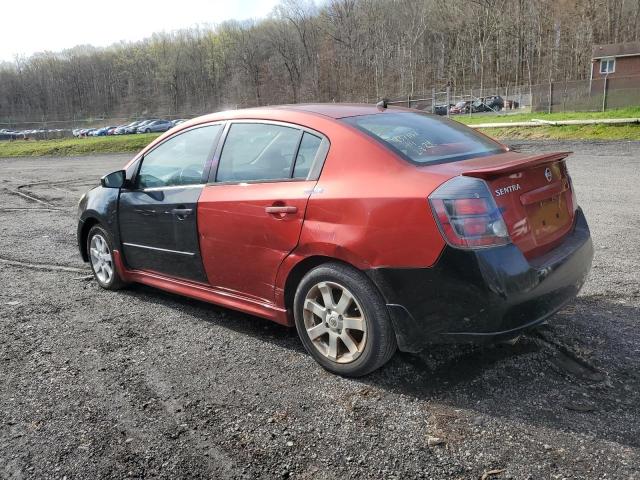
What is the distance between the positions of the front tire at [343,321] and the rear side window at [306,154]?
0.65 metres

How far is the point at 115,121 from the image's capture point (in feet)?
228

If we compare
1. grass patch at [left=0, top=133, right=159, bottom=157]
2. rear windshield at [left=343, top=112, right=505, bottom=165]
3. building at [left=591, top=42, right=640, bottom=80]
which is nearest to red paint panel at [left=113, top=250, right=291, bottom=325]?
rear windshield at [left=343, top=112, right=505, bottom=165]

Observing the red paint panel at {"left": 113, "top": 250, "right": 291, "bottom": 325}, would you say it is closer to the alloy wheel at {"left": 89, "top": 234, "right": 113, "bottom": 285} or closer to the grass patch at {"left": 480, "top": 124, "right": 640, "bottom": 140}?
the alloy wheel at {"left": 89, "top": 234, "right": 113, "bottom": 285}

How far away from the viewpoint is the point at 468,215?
2.76 m

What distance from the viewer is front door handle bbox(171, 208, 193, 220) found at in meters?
4.10

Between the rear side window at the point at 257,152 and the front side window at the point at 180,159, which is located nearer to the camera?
the rear side window at the point at 257,152

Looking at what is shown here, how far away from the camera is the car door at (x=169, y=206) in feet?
13.6

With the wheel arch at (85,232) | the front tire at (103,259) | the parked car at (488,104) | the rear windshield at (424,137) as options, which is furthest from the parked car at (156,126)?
the rear windshield at (424,137)

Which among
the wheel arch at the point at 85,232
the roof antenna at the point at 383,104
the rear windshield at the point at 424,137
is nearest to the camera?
the rear windshield at the point at 424,137

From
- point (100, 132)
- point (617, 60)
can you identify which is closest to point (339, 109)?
point (617, 60)

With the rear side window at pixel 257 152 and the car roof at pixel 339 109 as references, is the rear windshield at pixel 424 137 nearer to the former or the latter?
the car roof at pixel 339 109

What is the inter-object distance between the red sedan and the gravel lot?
0.31 meters

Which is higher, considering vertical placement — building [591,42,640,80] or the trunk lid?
building [591,42,640,80]

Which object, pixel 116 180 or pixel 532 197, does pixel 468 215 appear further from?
pixel 116 180
